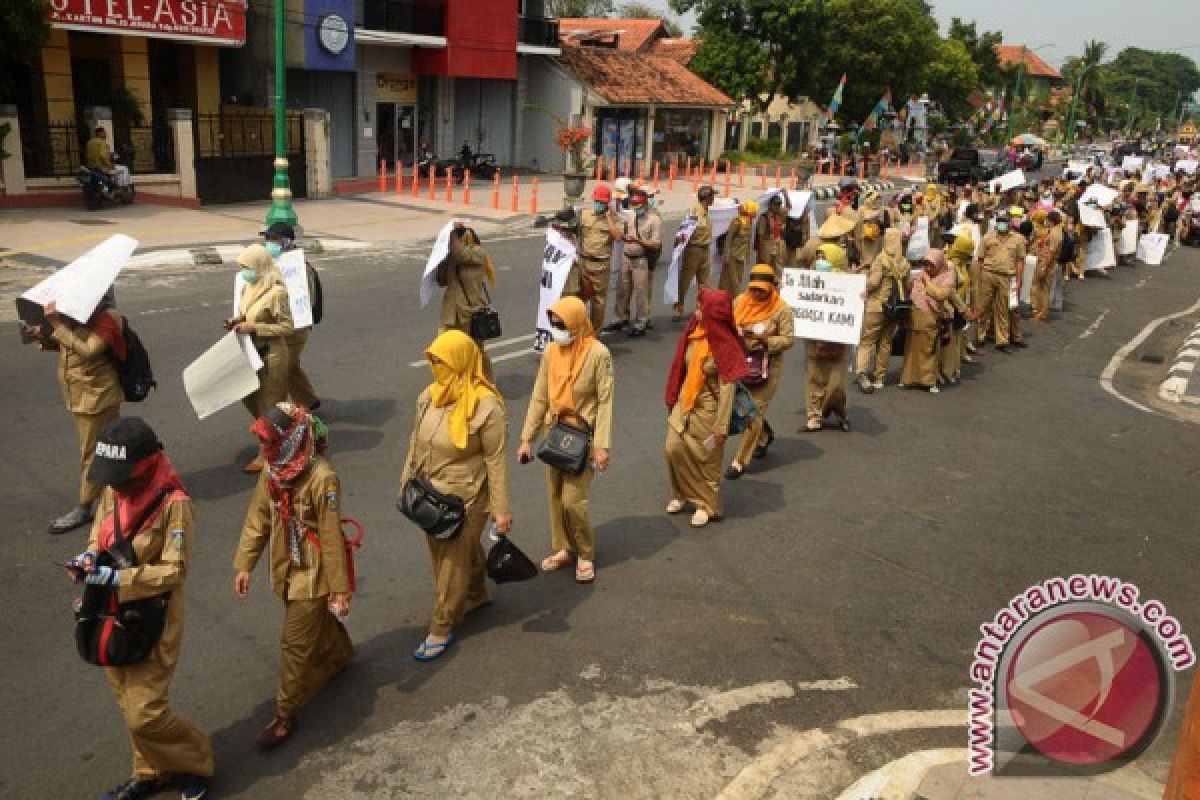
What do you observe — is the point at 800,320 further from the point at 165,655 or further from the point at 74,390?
the point at 165,655

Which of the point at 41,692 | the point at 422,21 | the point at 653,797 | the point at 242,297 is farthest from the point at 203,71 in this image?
the point at 653,797

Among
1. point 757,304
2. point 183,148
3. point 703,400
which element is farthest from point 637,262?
point 183,148

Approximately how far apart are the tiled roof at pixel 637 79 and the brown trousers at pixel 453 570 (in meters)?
30.2

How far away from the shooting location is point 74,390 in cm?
628

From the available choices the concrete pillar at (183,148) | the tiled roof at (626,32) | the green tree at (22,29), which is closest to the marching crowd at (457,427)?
the green tree at (22,29)

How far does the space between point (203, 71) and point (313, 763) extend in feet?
75.1

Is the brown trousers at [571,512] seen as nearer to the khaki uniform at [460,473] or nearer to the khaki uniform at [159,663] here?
the khaki uniform at [460,473]

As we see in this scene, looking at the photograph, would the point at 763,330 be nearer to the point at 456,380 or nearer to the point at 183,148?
the point at 456,380

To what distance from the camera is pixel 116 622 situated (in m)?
3.72

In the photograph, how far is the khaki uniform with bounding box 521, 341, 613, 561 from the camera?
573 centimetres

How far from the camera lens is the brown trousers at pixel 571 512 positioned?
582 cm

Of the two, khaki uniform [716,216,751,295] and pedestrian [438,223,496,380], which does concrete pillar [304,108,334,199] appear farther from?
pedestrian [438,223,496,380]

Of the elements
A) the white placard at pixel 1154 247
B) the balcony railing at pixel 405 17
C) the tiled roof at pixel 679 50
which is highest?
the tiled roof at pixel 679 50

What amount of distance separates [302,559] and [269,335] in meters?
3.18
